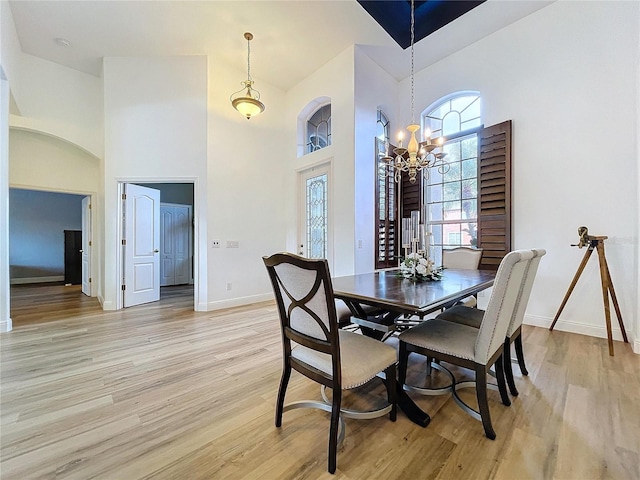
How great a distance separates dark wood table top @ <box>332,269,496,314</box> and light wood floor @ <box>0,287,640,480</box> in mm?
701

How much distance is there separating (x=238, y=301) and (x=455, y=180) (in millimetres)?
3844

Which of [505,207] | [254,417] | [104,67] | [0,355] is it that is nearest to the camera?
[254,417]

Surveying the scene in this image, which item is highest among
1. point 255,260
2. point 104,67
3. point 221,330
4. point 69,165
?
point 104,67

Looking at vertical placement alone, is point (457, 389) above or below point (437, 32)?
below

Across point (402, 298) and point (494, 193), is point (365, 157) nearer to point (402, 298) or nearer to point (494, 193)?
point (494, 193)

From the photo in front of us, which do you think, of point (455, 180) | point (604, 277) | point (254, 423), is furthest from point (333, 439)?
point (455, 180)

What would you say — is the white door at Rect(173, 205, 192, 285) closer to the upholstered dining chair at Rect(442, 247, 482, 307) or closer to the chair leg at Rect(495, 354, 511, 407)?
the upholstered dining chair at Rect(442, 247, 482, 307)

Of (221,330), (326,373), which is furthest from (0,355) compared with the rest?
(326,373)

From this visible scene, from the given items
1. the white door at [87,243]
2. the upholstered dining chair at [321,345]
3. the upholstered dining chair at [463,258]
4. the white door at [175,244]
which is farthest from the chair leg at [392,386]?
the white door at [175,244]

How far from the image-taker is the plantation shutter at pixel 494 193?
3332 millimetres

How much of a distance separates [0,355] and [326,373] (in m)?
3.24

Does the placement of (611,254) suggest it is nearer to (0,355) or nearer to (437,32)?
(437,32)

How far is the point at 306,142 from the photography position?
4.80 metres

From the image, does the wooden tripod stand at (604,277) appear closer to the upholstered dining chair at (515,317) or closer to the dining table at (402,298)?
the upholstered dining chair at (515,317)
